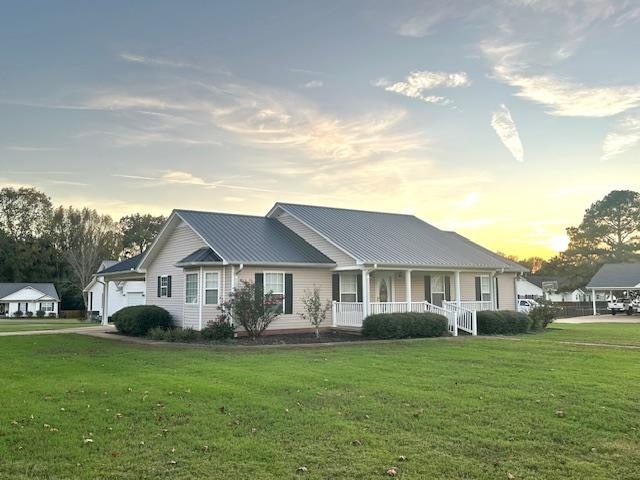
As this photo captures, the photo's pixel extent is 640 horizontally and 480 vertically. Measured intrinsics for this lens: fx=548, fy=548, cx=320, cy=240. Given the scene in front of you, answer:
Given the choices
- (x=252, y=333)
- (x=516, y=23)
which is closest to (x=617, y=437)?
(x=516, y=23)

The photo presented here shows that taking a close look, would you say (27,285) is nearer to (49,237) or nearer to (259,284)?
(49,237)

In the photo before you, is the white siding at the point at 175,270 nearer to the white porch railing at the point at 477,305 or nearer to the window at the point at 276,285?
the window at the point at 276,285

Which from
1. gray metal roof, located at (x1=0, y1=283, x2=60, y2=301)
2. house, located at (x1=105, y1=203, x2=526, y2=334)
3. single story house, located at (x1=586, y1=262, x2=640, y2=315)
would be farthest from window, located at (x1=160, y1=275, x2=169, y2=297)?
gray metal roof, located at (x1=0, y1=283, x2=60, y2=301)

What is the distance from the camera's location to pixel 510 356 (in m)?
13.8

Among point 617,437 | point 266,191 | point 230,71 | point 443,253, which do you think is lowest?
point 617,437

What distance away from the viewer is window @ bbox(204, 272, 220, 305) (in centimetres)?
2028

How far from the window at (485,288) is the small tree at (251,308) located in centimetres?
1194

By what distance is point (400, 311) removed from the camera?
21734 mm

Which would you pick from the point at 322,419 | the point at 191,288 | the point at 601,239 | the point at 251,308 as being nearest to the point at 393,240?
the point at 251,308

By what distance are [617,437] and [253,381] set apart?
5.95 m

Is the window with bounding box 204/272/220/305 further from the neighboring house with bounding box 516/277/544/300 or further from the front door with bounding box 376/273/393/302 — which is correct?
the neighboring house with bounding box 516/277/544/300

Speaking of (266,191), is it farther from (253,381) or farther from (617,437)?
(617,437)

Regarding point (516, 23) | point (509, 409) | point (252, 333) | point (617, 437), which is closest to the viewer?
point (617, 437)

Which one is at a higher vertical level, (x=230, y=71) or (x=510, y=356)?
(x=230, y=71)
